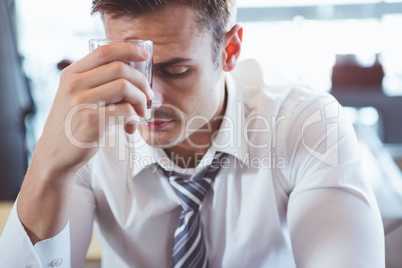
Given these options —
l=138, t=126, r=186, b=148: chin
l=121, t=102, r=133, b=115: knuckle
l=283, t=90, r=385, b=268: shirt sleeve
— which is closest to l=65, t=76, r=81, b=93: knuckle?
l=121, t=102, r=133, b=115: knuckle

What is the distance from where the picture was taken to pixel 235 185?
140 cm

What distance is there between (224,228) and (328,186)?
0.36 m

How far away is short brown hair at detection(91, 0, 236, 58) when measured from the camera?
46.8 inches

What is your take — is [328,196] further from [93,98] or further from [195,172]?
[93,98]

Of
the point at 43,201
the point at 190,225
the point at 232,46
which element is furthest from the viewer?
the point at 232,46

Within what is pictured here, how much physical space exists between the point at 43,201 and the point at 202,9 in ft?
2.13

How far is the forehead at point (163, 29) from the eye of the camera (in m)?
1.19

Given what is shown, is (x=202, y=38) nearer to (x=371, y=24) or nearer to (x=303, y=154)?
(x=303, y=154)

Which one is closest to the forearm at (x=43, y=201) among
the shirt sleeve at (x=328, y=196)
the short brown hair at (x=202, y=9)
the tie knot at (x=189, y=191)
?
the tie knot at (x=189, y=191)

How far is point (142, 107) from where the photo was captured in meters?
1.02

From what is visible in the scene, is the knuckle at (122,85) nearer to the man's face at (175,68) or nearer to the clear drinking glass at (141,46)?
the clear drinking glass at (141,46)

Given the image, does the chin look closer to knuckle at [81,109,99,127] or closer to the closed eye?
the closed eye

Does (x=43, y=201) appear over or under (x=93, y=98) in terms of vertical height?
under

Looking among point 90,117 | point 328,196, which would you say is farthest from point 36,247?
point 328,196
